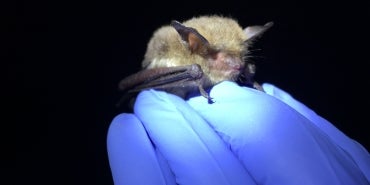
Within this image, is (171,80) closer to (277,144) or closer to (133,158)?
(133,158)

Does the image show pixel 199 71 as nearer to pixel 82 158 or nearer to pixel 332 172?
pixel 332 172

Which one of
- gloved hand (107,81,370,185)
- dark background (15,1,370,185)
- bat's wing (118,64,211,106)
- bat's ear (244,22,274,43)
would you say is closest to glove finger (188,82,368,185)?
gloved hand (107,81,370,185)

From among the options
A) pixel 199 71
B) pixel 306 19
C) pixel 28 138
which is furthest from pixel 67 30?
pixel 306 19

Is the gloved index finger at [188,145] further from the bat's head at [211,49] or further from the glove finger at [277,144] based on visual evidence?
the bat's head at [211,49]

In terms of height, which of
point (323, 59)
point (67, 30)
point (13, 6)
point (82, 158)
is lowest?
point (82, 158)

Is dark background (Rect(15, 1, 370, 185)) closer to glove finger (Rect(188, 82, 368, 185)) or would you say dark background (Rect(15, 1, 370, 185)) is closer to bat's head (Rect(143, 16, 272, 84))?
bat's head (Rect(143, 16, 272, 84))

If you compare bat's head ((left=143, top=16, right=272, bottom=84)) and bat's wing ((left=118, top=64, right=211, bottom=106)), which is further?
bat's head ((left=143, top=16, right=272, bottom=84))

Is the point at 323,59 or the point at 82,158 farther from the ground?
the point at 323,59

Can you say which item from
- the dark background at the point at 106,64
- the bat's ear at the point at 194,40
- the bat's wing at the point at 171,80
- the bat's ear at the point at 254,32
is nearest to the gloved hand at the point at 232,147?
the bat's wing at the point at 171,80
